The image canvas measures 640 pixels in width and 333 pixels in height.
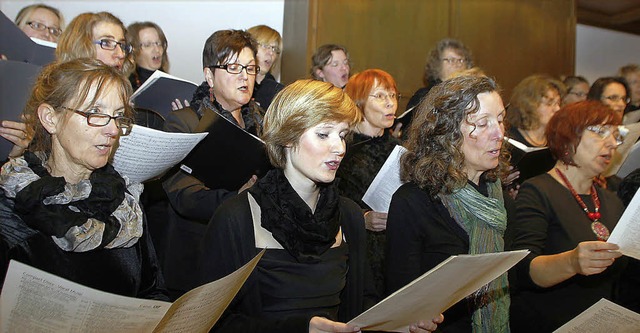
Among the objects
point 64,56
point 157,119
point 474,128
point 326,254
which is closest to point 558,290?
point 474,128

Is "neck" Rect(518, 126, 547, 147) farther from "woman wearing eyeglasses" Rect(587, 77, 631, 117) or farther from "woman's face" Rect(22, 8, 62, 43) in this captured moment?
"woman's face" Rect(22, 8, 62, 43)

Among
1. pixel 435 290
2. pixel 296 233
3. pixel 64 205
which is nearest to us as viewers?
pixel 435 290

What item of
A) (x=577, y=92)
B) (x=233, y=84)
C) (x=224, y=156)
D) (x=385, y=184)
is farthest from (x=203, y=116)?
(x=577, y=92)

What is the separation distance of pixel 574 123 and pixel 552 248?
1.87ft

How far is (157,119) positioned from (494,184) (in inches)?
57.5

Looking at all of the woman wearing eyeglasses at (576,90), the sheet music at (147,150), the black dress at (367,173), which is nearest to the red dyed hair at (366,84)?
the black dress at (367,173)

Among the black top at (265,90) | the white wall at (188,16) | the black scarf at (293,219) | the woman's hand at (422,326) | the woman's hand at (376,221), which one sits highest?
the white wall at (188,16)

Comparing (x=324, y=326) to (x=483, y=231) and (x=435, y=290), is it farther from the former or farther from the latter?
(x=483, y=231)

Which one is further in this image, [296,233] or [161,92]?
[161,92]

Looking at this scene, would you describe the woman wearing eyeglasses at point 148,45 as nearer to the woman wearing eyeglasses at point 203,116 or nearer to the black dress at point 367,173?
the woman wearing eyeglasses at point 203,116

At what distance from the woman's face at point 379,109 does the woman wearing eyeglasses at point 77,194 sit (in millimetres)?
1520

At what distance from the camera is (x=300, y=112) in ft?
6.28

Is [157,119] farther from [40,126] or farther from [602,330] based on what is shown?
[602,330]

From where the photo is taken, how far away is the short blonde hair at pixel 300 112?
1.91m
